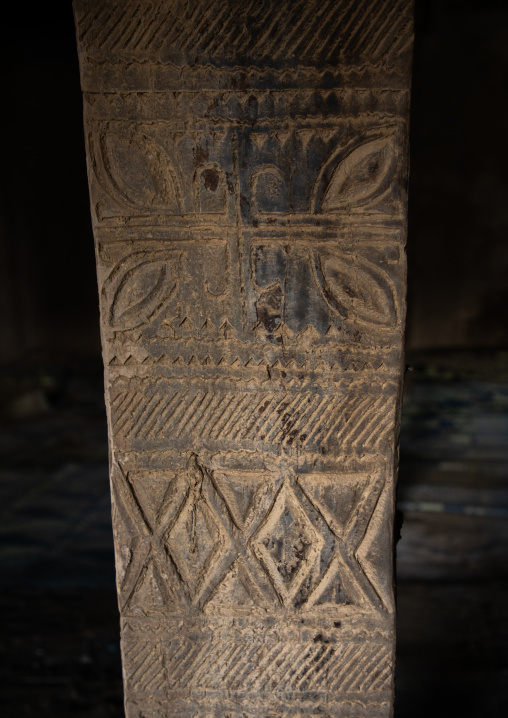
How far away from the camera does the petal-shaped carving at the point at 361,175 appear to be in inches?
53.7

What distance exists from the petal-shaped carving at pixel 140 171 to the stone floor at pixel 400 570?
213cm

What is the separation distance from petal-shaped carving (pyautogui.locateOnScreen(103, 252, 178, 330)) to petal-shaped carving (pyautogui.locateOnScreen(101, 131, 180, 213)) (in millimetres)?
124

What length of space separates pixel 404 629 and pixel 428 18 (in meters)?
7.10

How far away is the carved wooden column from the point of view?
4.41 ft

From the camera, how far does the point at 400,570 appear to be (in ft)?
10.8

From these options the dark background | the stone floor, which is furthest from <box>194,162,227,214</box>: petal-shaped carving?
the dark background

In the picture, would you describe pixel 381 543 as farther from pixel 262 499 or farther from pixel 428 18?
pixel 428 18

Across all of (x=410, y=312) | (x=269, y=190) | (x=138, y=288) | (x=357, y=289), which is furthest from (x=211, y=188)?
(x=410, y=312)

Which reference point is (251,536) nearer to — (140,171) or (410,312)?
(140,171)

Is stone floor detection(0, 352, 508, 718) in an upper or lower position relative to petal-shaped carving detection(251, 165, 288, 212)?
lower

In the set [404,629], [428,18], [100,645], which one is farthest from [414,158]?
[100,645]

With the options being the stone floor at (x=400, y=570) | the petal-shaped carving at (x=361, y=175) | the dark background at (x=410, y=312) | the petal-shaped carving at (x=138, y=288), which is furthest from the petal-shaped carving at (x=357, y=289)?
the dark background at (x=410, y=312)

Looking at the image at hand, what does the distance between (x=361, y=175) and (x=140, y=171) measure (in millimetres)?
499

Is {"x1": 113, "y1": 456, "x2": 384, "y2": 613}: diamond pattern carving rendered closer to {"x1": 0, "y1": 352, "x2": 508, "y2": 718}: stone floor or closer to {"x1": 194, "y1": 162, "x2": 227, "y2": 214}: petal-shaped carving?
{"x1": 194, "y1": 162, "x2": 227, "y2": 214}: petal-shaped carving
